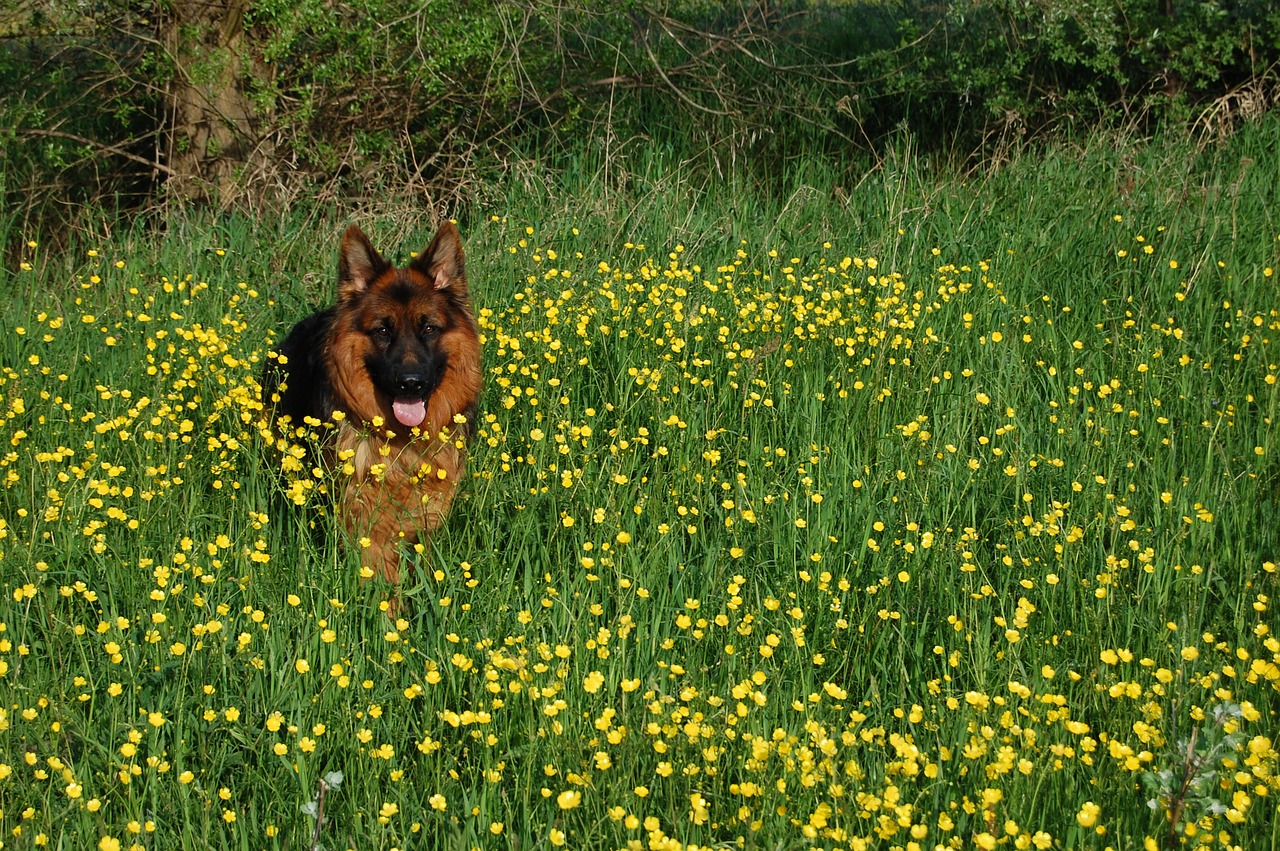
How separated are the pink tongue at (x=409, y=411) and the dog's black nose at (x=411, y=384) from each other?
4cm

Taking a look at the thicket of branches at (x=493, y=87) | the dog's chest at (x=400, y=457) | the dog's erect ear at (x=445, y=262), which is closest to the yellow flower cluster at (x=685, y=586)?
the dog's chest at (x=400, y=457)

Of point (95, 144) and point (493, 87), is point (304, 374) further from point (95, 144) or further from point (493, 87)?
point (95, 144)

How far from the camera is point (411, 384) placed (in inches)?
169

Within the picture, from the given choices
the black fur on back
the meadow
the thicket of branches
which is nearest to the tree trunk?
the thicket of branches

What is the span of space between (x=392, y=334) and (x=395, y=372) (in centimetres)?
20

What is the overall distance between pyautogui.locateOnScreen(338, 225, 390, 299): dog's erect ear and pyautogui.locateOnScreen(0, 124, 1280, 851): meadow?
1.85 ft

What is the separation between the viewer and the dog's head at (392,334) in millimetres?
4355

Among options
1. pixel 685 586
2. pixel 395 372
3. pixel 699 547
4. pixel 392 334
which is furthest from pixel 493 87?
pixel 685 586

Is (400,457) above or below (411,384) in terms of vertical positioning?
below

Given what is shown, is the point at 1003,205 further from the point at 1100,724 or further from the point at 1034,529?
the point at 1100,724

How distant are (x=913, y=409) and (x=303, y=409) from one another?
2505 millimetres

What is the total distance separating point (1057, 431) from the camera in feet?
14.4

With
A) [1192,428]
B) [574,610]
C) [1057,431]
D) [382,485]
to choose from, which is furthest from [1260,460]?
[382,485]

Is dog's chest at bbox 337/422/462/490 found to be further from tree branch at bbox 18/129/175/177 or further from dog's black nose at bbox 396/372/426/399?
tree branch at bbox 18/129/175/177
